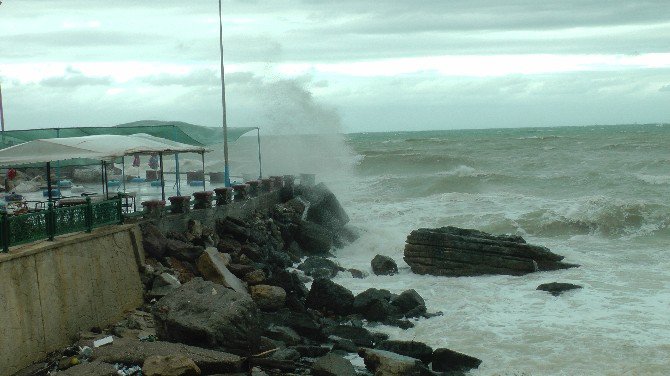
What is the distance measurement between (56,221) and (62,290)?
4.12 ft

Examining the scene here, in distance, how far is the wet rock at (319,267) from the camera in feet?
64.4

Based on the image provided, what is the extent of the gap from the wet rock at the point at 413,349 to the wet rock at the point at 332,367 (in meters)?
1.71

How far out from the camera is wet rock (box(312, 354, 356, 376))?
11.2 meters

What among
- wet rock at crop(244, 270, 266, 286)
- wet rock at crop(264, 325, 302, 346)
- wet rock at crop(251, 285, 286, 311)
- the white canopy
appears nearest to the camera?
wet rock at crop(264, 325, 302, 346)

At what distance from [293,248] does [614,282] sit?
8514 millimetres

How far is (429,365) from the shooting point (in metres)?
12.9

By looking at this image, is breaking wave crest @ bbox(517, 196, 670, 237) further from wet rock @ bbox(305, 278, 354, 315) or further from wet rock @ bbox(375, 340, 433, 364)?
wet rock @ bbox(375, 340, 433, 364)

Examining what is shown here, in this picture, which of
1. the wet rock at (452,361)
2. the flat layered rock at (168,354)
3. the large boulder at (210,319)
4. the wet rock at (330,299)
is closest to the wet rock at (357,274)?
the wet rock at (330,299)

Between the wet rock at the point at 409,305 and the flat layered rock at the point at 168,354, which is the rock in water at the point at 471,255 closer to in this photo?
the wet rock at the point at 409,305

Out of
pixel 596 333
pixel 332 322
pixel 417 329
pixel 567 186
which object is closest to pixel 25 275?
pixel 332 322

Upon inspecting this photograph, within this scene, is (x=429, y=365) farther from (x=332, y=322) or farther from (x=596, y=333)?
(x=596, y=333)

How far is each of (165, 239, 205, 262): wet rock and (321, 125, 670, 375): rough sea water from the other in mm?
4160

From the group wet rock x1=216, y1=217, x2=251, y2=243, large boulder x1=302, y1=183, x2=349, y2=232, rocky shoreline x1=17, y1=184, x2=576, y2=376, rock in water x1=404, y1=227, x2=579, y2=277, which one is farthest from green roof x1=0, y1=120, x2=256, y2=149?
rock in water x1=404, y1=227, x2=579, y2=277

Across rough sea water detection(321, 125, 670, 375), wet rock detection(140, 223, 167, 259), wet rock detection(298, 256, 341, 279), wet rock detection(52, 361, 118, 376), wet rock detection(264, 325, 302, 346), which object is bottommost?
rough sea water detection(321, 125, 670, 375)
